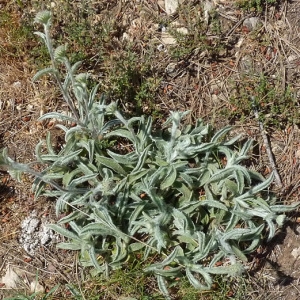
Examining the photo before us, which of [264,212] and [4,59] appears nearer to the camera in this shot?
[264,212]

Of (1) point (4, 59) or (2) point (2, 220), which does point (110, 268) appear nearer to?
(2) point (2, 220)

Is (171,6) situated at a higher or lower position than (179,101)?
higher

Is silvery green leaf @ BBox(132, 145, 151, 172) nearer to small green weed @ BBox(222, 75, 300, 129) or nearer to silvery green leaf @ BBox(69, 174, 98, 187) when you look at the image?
silvery green leaf @ BBox(69, 174, 98, 187)

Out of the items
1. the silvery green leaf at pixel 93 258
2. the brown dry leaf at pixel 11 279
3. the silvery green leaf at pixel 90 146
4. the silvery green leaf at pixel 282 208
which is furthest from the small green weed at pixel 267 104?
the brown dry leaf at pixel 11 279

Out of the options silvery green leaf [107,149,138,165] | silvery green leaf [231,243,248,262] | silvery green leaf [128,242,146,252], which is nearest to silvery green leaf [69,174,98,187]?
silvery green leaf [107,149,138,165]

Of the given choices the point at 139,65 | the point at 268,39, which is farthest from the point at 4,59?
the point at 268,39

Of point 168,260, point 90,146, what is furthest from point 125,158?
point 168,260

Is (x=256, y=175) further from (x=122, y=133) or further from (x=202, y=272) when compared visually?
(x=122, y=133)

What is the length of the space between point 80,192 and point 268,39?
74.4 inches

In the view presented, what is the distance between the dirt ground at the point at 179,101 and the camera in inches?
146

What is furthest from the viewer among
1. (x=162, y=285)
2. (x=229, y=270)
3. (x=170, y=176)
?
(x=162, y=285)

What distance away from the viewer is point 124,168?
3578mm

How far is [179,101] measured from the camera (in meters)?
3.90

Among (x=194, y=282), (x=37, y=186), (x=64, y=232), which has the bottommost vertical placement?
(x=194, y=282)
